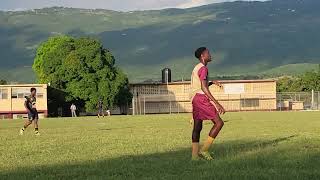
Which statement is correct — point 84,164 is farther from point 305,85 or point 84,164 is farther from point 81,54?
point 305,85

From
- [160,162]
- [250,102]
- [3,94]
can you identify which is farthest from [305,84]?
[160,162]

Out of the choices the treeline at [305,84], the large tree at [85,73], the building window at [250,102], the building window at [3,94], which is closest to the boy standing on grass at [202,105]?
the large tree at [85,73]

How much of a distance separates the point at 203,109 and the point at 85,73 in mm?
83209

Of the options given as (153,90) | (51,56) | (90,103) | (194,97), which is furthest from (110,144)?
(153,90)

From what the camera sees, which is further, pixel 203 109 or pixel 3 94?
pixel 3 94

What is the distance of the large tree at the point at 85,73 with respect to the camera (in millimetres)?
94188

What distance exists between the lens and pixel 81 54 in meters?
96.1

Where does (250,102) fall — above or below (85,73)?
below

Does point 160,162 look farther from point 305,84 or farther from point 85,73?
point 305,84

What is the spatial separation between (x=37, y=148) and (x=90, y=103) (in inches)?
3037

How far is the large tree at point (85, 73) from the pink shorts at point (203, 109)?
80529 millimetres

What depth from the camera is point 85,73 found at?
9512cm

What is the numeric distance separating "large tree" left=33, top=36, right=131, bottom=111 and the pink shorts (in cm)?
8053

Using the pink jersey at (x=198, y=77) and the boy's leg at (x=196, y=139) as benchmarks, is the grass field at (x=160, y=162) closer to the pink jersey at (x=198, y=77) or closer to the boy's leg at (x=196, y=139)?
the boy's leg at (x=196, y=139)
